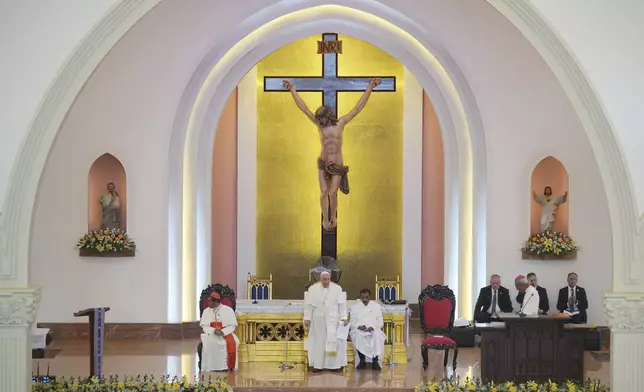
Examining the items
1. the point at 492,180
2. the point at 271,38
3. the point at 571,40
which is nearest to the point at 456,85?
the point at 492,180

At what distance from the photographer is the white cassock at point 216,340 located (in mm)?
14914

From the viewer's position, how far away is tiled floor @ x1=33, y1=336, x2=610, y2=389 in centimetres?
1419

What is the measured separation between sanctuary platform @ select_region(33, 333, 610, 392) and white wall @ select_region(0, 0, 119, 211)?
425 centimetres

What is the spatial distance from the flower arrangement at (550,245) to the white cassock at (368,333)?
8.99 ft

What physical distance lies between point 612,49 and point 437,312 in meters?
5.47

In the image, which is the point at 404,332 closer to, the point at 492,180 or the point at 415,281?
the point at 492,180

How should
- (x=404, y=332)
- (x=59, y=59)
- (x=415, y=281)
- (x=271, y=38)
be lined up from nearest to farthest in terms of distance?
(x=59, y=59) → (x=404, y=332) → (x=271, y=38) → (x=415, y=281)

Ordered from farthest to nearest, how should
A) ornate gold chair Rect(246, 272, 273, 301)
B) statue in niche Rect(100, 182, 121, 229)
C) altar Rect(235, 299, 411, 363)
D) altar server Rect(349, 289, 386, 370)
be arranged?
ornate gold chair Rect(246, 272, 273, 301), statue in niche Rect(100, 182, 121, 229), altar Rect(235, 299, 411, 363), altar server Rect(349, 289, 386, 370)

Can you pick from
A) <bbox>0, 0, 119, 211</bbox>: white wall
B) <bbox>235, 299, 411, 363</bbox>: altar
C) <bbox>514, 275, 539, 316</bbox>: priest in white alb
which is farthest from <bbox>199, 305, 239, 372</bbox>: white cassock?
<bbox>0, 0, 119, 211</bbox>: white wall

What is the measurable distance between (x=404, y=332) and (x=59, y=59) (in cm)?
695

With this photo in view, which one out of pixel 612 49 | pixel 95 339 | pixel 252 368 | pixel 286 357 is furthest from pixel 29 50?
pixel 286 357

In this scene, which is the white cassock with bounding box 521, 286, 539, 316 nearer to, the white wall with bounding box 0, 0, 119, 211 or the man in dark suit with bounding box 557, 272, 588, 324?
the man in dark suit with bounding box 557, 272, 588, 324

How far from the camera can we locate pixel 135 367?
1513 cm

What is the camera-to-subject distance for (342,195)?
70.6ft
